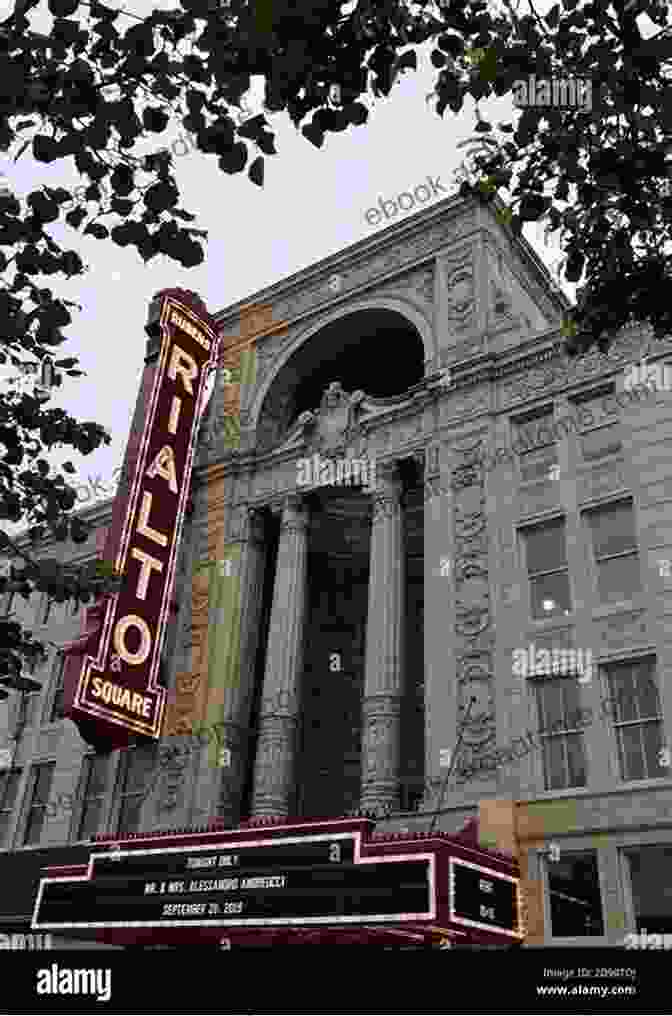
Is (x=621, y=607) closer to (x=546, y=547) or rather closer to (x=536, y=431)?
(x=546, y=547)

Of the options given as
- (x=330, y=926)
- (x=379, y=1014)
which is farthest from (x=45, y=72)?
(x=330, y=926)

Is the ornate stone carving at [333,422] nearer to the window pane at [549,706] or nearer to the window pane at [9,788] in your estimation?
the window pane at [549,706]

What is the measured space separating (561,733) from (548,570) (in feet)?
14.6

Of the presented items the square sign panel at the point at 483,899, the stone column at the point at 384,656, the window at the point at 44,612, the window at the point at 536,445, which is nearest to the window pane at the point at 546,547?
the window at the point at 536,445

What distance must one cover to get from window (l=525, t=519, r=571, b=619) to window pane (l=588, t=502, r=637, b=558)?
961 millimetres

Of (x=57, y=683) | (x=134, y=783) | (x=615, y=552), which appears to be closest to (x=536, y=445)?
(x=615, y=552)

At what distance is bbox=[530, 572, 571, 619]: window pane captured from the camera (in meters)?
23.9

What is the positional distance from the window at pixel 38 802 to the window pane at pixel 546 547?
60.7ft

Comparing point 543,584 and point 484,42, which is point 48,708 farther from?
point 484,42

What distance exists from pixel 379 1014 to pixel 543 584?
18347mm

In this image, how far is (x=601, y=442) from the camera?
2505 centimetres

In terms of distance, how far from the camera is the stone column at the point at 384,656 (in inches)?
962

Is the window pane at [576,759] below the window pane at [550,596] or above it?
below

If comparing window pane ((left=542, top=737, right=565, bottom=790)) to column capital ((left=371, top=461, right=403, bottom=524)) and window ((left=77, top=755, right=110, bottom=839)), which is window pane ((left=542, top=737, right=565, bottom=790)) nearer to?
column capital ((left=371, top=461, right=403, bottom=524))
